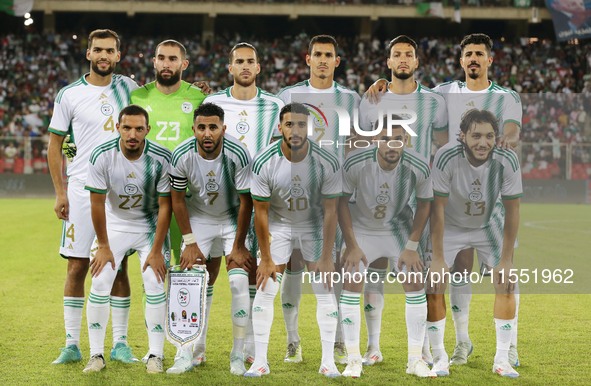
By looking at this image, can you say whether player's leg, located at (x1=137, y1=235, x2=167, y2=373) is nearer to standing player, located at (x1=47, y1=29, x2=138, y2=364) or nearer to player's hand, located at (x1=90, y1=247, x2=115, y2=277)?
player's hand, located at (x1=90, y1=247, x2=115, y2=277)

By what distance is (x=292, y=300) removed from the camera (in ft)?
21.2

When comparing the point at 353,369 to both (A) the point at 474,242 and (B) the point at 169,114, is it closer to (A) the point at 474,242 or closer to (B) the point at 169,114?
(A) the point at 474,242

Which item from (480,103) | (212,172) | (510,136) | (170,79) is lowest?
(212,172)

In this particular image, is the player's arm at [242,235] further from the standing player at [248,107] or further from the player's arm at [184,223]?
the standing player at [248,107]

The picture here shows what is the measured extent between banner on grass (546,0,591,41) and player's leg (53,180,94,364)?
2901 cm

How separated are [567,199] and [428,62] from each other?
43.6ft

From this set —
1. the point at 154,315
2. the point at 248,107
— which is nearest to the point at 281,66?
the point at 248,107

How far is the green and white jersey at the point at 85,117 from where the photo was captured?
655 centimetres

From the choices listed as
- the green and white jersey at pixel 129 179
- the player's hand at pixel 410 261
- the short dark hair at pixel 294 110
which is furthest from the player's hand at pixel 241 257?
the player's hand at pixel 410 261

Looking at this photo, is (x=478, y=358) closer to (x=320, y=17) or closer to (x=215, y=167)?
(x=215, y=167)

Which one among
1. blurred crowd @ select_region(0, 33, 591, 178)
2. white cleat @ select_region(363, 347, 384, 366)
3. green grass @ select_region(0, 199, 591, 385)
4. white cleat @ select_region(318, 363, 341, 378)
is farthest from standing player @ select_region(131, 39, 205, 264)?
blurred crowd @ select_region(0, 33, 591, 178)

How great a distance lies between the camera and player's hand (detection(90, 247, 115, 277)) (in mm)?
6027

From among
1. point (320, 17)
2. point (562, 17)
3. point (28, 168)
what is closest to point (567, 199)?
point (562, 17)

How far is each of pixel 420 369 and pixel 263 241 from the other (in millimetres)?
1405
